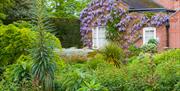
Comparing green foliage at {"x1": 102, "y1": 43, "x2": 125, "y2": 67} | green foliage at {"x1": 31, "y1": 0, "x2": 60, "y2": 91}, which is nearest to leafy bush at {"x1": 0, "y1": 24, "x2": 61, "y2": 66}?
green foliage at {"x1": 31, "y1": 0, "x2": 60, "y2": 91}

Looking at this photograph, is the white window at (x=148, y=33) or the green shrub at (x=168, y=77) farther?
the white window at (x=148, y=33)

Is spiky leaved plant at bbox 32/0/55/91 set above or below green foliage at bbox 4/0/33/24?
below

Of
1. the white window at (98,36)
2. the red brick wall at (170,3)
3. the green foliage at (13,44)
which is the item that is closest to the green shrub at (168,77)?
the green foliage at (13,44)

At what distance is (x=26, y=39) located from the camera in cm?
1306

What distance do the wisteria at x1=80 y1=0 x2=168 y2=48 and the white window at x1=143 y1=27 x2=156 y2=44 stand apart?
27 cm

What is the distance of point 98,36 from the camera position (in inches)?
1163

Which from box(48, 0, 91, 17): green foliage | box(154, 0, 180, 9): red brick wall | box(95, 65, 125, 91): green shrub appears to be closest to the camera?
box(95, 65, 125, 91): green shrub

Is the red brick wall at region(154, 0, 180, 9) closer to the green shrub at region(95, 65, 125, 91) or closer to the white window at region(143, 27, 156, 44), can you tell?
the white window at region(143, 27, 156, 44)

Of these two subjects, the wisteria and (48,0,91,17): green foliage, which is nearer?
the wisteria

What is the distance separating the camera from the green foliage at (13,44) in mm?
12844

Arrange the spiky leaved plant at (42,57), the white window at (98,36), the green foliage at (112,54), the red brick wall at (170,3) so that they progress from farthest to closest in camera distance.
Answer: the red brick wall at (170,3) → the white window at (98,36) → the green foliage at (112,54) → the spiky leaved plant at (42,57)

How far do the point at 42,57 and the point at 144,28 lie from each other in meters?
19.3

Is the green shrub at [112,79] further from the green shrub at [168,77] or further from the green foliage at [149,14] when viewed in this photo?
the green foliage at [149,14]

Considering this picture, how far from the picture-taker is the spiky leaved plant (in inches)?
362
